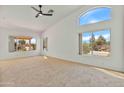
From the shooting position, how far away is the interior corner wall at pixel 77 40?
4.99 meters

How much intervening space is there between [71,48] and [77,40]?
0.76 metres

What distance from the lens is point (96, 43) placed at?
6.41 metres

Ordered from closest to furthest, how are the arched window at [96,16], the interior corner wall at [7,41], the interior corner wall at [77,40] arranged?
the interior corner wall at [77,40] → the arched window at [96,16] → the interior corner wall at [7,41]

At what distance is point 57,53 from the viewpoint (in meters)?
9.88

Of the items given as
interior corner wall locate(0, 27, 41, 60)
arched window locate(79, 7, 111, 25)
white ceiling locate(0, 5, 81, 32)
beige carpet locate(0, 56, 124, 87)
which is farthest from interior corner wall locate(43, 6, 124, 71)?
interior corner wall locate(0, 27, 41, 60)

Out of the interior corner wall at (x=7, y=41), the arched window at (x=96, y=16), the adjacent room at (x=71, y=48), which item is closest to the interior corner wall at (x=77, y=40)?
the adjacent room at (x=71, y=48)

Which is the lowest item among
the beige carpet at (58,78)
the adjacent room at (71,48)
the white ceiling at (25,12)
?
the beige carpet at (58,78)

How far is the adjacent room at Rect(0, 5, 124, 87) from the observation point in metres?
3.95

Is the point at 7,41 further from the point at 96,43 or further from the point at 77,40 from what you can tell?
the point at 96,43

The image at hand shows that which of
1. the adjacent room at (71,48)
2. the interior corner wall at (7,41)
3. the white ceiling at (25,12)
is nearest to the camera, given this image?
the adjacent room at (71,48)

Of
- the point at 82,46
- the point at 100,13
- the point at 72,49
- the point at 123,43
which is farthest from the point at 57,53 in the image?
the point at 123,43

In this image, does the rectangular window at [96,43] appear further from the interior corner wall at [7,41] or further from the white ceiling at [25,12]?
the interior corner wall at [7,41]
